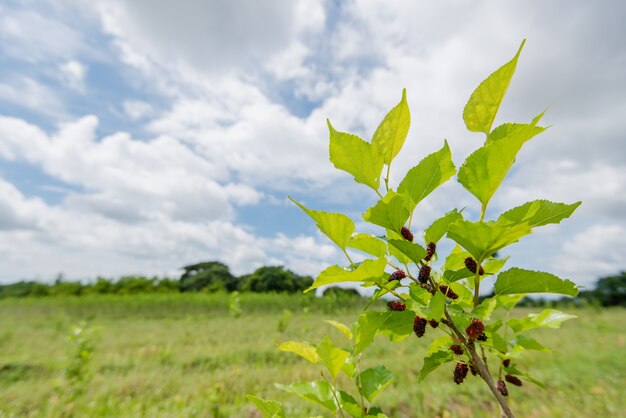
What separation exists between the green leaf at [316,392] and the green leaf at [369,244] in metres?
0.46

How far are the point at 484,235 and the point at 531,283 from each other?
170 mm

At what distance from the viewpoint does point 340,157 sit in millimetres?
684

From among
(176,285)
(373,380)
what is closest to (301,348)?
(373,380)

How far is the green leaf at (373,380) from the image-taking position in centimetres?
100

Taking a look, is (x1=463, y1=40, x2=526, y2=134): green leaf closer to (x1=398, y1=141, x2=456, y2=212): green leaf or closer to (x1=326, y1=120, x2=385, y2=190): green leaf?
(x1=398, y1=141, x2=456, y2=212): green leaf

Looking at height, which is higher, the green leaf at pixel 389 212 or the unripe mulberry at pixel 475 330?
the green leaf at pixel 389 212

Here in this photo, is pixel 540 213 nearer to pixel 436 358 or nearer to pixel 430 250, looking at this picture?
pixel 430 250

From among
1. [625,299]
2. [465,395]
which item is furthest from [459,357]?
[625,299]

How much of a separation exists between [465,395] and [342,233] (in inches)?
155

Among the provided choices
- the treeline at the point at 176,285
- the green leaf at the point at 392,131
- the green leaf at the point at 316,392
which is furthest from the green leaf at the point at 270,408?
the treeline at the point at 176,285

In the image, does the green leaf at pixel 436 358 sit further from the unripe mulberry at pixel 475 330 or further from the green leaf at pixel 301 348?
the green leaf at pixel 301 348

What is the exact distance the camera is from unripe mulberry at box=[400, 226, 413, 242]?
0.68m

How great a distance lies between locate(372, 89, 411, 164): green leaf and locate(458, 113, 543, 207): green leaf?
142mm

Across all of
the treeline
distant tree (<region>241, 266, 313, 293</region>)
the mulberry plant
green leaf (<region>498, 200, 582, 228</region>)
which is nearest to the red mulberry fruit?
the mulberry plant
